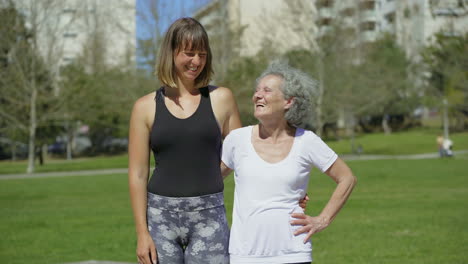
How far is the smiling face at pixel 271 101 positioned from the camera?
3551mm

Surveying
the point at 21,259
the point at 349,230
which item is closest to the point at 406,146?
the point at 349,230

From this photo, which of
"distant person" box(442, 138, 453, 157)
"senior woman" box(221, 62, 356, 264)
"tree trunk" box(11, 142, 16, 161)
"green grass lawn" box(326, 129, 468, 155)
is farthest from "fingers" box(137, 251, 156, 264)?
"tree trunk" box(11, 142, 16, 161)

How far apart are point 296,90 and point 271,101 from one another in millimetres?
139

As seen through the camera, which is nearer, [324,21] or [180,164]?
[180,164]

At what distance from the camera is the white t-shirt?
349cm

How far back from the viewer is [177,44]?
3645 mm

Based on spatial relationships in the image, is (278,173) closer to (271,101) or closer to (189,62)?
(271,101)

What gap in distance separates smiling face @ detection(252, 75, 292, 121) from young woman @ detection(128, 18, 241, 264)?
0.75 feet

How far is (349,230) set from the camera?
40.1 feet

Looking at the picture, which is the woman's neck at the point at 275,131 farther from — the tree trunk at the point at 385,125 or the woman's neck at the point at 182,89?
the tree trunk at the point at 385,125

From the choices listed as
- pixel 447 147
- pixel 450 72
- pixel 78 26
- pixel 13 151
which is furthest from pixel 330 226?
pixel 78 26

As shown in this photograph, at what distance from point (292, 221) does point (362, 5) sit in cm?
5279

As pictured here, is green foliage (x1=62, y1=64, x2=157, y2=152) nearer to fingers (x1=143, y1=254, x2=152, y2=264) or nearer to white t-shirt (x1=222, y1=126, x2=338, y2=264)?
fingers (x1=143, y1=254, x2=152, y2=264)

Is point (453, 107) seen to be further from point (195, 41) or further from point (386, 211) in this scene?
point (195, 41)
